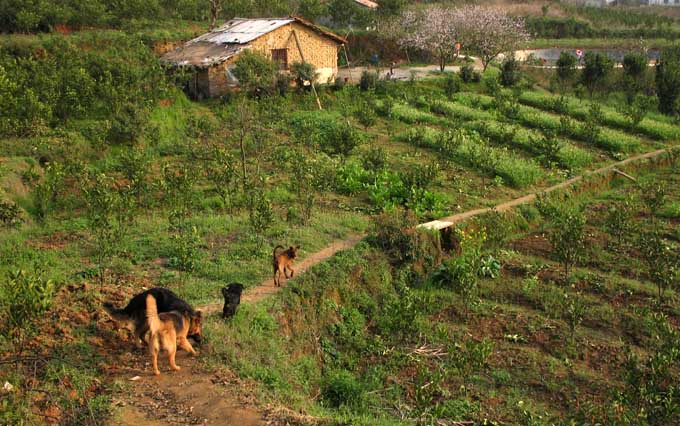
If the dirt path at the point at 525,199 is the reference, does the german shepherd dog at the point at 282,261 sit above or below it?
above

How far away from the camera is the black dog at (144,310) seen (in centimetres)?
844

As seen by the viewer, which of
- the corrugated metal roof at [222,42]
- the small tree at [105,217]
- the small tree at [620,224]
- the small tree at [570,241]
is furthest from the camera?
the corrugated metal roof at [222,42]

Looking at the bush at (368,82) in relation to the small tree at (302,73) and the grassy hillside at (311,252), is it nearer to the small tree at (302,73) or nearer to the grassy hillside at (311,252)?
the small tree at (302,73)

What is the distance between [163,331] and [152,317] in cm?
25

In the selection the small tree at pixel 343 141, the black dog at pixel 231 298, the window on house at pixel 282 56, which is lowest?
the black dog at pixel 231 298

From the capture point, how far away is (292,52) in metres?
30.3

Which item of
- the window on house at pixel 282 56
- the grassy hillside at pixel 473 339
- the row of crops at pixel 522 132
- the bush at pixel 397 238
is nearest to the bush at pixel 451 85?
the row of crops at pixel 522 132

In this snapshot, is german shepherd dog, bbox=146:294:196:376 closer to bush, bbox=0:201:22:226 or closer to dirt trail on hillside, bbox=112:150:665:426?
dirt trail on hillside, bbox=112:150:665:426

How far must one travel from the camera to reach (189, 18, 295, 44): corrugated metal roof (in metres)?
28.9

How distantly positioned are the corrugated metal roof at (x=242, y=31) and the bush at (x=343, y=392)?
2139 centimetres

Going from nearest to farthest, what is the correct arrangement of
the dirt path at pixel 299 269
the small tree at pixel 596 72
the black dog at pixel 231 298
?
the black dog at pixel 231 298 → the dirt path at pixel 299 269 → the small tree at pixel 596 72

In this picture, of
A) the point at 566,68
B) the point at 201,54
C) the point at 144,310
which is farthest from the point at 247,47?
the point at 144,310

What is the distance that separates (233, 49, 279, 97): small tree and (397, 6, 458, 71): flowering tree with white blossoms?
12.6 m

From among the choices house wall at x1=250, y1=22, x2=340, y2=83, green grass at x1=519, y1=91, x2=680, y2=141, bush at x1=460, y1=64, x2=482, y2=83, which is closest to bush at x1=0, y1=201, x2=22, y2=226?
house wall at x1=250, y1=22, x2=340, y2=83
